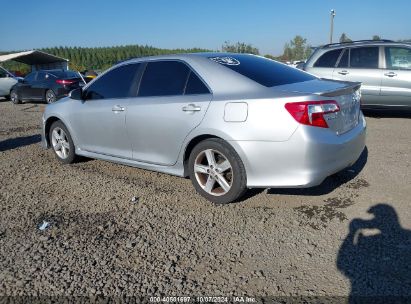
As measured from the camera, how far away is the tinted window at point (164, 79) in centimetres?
418

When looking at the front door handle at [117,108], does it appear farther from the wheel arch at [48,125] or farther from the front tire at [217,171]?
the wheel arch at [48,125]

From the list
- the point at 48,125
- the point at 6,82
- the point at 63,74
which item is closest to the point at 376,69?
the point at 48,125

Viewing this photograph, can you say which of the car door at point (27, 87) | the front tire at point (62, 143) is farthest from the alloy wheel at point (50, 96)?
the front tire at point (62, 143)

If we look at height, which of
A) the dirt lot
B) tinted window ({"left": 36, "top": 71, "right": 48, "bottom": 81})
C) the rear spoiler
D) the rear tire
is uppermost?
the rear spoiler

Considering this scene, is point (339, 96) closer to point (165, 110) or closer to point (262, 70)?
point (262, 70)

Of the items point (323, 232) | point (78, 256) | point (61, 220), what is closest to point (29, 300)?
point (78, 256)

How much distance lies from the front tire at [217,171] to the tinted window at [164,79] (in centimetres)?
74

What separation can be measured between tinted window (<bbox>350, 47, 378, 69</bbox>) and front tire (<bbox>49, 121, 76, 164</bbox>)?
6.29 m

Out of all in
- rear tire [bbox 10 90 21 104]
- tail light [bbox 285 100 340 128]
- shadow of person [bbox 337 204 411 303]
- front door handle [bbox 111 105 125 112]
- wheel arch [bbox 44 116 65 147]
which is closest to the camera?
shadow of person [bbox 337 204 411 303]

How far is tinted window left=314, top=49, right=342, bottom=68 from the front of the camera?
862 centimetres

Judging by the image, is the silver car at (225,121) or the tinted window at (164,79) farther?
the tinted window at (164,79)

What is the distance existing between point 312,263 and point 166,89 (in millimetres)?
2476

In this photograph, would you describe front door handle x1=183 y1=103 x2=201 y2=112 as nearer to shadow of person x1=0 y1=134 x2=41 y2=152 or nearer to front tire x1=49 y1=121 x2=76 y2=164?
front tire x1=49 y1=121 x2=76 y2=164

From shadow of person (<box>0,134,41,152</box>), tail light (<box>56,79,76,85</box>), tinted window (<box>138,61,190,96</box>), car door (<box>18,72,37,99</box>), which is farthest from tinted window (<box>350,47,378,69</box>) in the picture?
car door (<box>18,72,37,99</box>)
